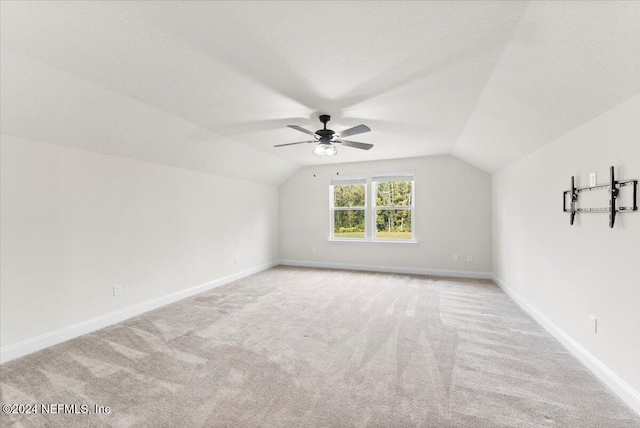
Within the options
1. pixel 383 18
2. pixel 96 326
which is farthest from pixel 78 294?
pixel 383 18

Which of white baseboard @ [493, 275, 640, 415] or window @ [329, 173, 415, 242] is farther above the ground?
window @ [329, 173, 415, 242]

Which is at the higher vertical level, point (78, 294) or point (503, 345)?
point (78, 294)

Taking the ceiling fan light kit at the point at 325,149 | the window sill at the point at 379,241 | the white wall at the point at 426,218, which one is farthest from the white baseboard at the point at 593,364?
the ceiling fan light kit at the point at 325,149

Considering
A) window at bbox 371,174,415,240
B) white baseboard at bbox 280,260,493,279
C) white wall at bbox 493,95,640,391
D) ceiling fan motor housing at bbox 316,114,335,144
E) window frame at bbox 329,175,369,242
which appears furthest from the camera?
window frame at bbox 329,175,369,242

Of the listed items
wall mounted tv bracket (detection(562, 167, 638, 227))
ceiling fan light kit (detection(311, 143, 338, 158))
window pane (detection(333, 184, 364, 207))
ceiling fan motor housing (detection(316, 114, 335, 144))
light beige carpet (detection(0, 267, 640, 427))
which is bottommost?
light beige carpet (detection(0, 267, 640, 427))

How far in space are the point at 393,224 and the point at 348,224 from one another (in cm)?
104

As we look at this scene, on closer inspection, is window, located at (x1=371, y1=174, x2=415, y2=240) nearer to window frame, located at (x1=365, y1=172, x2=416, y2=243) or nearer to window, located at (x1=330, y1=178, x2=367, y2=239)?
window frame, located at (x1=365, y1=172, x2=416, y2=243)

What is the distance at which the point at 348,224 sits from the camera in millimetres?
6738

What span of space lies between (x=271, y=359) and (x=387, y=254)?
4165 mm

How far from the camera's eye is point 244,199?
594 cm

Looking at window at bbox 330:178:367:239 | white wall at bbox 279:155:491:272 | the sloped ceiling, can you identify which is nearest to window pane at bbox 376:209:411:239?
white wall at bbox 279:155:491:272

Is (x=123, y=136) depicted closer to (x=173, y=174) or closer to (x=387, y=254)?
(x=173, y=174)

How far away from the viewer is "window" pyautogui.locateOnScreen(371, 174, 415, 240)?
620 centimetres

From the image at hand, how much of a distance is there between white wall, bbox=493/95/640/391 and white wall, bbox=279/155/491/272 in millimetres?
1567
